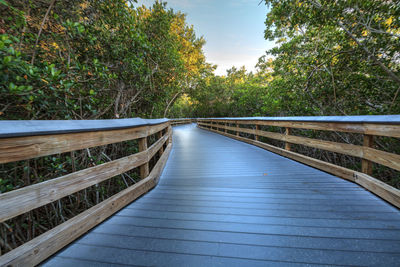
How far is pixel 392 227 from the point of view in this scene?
1.49 m

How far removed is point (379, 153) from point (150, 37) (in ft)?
22.9

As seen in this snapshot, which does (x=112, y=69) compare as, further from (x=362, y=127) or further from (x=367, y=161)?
(x=367, y=161)

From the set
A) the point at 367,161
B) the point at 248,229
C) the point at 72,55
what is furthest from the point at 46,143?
the point at 367,161

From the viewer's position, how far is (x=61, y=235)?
4.28 feet

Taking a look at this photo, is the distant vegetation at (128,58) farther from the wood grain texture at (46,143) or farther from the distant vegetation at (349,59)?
the wood grain texture at (46,143)

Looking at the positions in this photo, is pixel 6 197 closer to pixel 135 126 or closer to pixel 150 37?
pixel 135 126

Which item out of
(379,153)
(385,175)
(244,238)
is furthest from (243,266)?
(385,175)

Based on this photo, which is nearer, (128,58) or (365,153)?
(365,153)

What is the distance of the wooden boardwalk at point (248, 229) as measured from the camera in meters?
1.22

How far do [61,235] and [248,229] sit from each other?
61.3 inches

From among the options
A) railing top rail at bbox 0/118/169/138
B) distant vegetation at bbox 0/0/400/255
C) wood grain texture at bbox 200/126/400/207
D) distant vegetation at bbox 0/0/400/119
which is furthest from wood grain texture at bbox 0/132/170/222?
wood grain texture at bbox 200/126/400/207

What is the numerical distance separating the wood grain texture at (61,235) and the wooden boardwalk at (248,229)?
7cm

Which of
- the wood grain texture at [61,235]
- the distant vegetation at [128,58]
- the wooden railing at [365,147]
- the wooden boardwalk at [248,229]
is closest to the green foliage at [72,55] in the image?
the distant vegetation at [128,58]

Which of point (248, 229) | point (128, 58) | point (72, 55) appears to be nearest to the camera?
point (248, 229)
